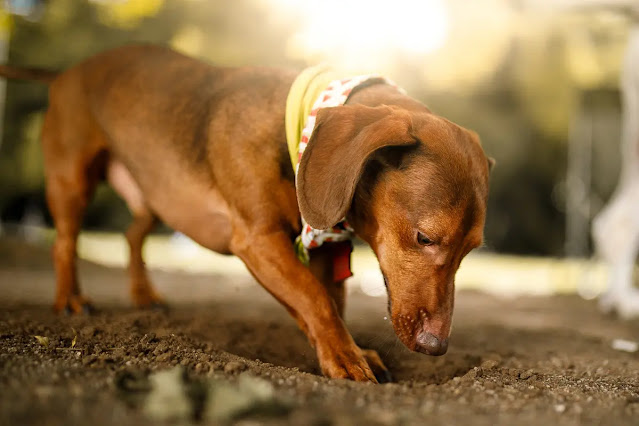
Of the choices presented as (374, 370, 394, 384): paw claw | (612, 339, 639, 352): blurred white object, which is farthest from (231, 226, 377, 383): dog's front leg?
(612, 339, 639, 352): blurred white object

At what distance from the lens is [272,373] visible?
218 cm

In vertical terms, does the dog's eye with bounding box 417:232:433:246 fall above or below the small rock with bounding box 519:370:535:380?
above

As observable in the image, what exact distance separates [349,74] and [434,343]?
141 cm

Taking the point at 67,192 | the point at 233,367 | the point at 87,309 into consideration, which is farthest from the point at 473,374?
the point at 67,192

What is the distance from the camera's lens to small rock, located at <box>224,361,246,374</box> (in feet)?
7.00

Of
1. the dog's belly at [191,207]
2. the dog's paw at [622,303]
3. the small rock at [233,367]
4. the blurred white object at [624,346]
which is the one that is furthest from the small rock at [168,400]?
the dog's paw at [622,303]

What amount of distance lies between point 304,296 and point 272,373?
1.48ft

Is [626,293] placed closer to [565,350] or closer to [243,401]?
[565,350]

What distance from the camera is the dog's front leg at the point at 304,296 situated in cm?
245

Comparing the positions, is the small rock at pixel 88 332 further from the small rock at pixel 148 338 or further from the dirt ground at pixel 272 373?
the small rock at pixel 148 338

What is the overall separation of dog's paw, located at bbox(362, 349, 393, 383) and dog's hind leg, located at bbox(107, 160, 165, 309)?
1865 millimetres

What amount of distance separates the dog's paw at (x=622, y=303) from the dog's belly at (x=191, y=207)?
3968 mm

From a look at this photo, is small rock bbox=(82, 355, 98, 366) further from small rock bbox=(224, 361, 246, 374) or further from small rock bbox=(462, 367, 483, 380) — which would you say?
small rock bbox=(462, 367, 483, 380)

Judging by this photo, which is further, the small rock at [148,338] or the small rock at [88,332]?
the small rock at [88,332]
